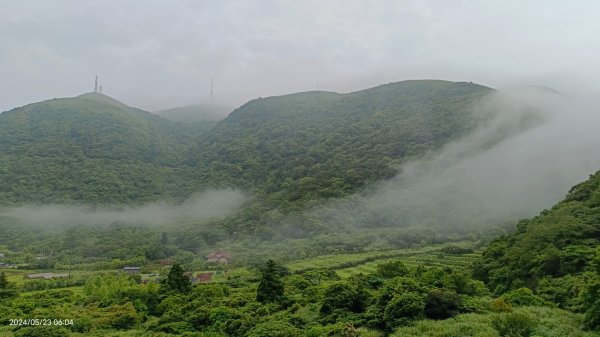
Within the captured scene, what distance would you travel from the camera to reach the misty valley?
3522 centimetres

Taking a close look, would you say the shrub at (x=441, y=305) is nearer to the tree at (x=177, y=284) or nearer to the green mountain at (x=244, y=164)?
the tree at (x=177, y=284)

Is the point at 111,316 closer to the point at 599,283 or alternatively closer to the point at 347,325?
the point at 347,325

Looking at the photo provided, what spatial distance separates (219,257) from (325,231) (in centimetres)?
2713

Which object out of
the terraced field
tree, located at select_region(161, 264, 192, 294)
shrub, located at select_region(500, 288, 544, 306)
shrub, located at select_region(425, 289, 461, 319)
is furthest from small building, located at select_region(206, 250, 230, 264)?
shrub, located at select_region(500, 288, 544, 306)

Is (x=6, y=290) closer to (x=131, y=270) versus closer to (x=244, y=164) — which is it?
(x=131, y=270)

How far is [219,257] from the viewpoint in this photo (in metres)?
92.6

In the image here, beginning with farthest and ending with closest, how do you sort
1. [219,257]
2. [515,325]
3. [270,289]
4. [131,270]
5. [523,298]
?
1. [219,257]
2. [131,270]
3. [270,289]
4. [523,298]
5. [515,325]

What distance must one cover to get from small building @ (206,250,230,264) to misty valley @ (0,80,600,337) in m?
0.59

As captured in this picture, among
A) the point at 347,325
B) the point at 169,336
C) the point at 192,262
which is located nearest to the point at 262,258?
the point at 192,262

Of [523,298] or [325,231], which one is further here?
[325,231]

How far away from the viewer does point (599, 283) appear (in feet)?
90.4

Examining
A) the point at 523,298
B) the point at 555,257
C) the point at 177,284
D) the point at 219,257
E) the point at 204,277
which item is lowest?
the point at 219,257

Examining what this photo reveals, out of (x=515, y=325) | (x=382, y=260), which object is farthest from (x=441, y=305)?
(x=382, y=260)

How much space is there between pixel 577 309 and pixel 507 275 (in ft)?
41.8
